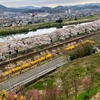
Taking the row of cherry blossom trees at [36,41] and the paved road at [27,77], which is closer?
the paved road at [27,77]

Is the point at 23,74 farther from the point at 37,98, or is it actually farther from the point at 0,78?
the point at 37,98

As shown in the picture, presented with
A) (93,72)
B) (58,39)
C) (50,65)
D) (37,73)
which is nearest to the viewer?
(93,72)

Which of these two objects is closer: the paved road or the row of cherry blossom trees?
the paved road

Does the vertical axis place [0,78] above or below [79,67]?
below


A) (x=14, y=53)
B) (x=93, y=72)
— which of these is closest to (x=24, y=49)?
(x=14, y=53)

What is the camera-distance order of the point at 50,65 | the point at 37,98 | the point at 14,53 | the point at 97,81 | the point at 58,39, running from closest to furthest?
the point at 37,98, the point at 97,81, the point at 50,65, the point at 14,53, the point at 58,39

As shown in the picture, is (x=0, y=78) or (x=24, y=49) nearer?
(x=0, y=78)

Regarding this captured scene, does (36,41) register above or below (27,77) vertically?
below

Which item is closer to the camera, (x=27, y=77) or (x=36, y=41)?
(x=27, y=77)

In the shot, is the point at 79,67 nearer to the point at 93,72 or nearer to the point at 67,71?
the point at 67,71
